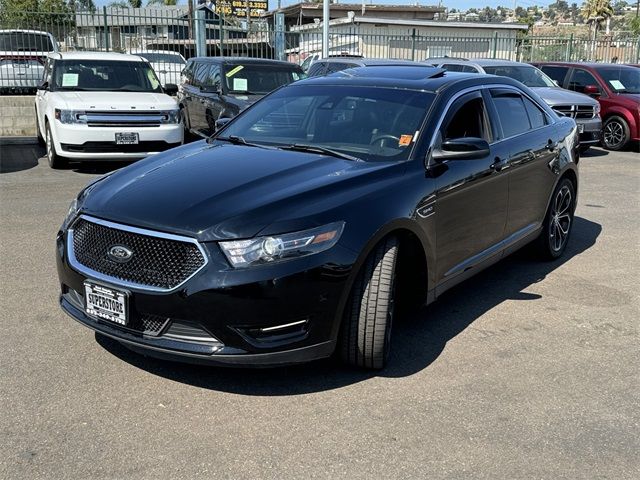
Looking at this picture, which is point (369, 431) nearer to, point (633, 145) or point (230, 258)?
point (230, 258)

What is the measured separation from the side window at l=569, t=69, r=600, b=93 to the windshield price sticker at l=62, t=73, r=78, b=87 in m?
10.7

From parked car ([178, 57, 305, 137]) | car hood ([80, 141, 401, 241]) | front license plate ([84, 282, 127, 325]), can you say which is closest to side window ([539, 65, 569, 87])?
parked car ([178, 57, 305, 137])

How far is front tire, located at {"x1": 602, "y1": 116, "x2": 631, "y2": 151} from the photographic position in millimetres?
14578

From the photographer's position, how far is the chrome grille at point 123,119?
10070mm

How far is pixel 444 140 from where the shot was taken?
182 inches

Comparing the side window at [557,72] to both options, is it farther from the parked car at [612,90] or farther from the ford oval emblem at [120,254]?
the ford oval emblem at [120,254]

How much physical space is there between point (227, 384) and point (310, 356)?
1.78 feet

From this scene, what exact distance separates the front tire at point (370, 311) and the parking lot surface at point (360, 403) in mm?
186

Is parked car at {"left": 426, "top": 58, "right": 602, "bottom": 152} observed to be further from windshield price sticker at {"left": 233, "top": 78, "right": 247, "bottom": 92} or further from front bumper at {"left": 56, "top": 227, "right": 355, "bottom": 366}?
front bumper at {"left": 56, "top": 227, "right": 355, "bottom": 366}

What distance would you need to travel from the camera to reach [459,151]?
443 cm

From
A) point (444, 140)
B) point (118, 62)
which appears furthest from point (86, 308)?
point (118, 62)

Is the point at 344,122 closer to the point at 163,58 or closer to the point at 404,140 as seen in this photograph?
the point at 404,140

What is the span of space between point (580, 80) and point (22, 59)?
12.4 metres

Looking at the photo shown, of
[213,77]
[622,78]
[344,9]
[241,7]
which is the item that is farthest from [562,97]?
[241,7]
